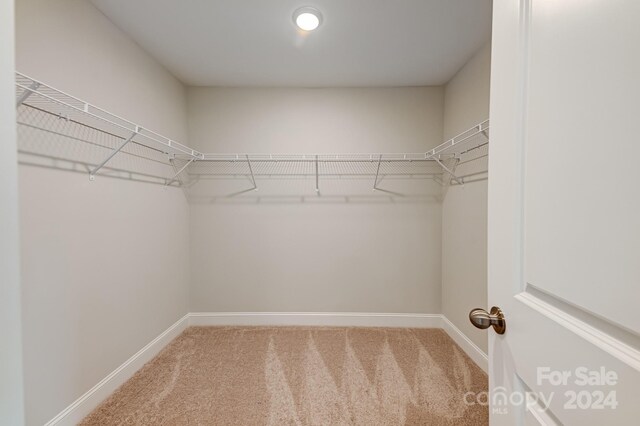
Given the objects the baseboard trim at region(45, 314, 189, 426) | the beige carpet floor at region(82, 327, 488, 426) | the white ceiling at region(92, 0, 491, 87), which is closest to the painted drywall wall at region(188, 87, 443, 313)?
the white ceiling at region(92, 0, 491, 87)

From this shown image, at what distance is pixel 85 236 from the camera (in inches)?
55.5

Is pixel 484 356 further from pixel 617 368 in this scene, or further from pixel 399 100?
pixel 399 100

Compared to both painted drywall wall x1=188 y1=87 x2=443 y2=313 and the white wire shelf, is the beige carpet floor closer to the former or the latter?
painted drywall wall x1=188 y1=87 x2=443 y2=313

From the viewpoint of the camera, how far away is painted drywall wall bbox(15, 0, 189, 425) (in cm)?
116

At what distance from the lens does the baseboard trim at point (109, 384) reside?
4.25 ft

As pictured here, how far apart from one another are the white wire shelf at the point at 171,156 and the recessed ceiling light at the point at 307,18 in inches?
37.1

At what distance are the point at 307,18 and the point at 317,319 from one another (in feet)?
7.97

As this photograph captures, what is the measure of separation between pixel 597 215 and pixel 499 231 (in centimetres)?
25

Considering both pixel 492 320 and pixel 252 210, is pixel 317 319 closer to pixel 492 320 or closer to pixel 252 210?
pixel 252 210

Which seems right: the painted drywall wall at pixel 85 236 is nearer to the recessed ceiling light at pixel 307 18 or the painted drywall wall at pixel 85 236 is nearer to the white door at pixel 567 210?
the recessed ceiling light at pixel 307 18

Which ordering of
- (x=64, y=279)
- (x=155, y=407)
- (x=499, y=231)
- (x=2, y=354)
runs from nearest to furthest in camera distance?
(x=2, y=354) → (x=499, y=231) → (x=64, y=279) → (x=155, y=407)

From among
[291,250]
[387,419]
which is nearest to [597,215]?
[387,419]

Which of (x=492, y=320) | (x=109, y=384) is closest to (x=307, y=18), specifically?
(x=492, y=320)

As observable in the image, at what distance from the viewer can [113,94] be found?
1592 mm
